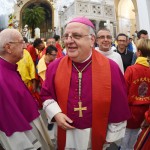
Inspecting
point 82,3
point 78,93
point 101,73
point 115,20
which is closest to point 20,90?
point 78,93

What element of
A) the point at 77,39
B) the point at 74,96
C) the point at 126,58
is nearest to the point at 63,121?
the point at 74,96

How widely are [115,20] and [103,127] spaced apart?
67.3 ft

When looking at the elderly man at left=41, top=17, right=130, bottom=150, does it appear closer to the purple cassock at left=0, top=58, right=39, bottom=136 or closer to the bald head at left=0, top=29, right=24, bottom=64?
the purple cassock at left=0, top=58, right=39, bottom=136

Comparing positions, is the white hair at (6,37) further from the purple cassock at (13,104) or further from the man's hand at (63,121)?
the man's hand at (63,121)

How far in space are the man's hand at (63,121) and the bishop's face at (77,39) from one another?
1.75 ft

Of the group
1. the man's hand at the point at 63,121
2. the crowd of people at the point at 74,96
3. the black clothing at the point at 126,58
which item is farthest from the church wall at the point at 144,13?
the man's hand at the point at 63,121

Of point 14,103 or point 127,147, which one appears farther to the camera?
point 127,147

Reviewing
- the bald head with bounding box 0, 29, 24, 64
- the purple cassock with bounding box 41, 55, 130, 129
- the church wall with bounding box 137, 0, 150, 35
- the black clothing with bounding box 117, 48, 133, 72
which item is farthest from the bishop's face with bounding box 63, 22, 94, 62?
the church wall with bounding box 137, 0, 150, 35

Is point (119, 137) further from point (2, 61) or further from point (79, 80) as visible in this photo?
point (2, 61)

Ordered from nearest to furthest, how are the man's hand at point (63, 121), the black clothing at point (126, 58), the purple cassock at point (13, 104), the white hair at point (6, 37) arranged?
the purple cassock at point (13, 104)
the man's hand at point (63, 121)
the white hair at point (6, 37)
the black clothing at point (126, 58)

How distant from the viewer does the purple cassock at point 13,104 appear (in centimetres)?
215

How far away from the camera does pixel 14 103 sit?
221cm

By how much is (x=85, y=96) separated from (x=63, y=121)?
1.00 feet

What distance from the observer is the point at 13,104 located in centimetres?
219
